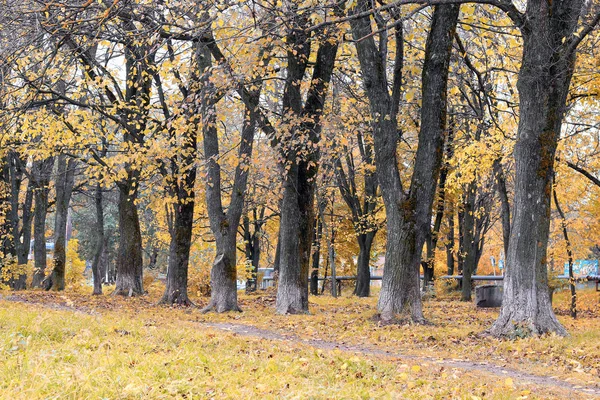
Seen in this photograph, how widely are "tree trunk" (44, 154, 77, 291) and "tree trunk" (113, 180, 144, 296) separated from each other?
9.90 feet

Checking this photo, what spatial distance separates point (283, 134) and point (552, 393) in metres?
8.42

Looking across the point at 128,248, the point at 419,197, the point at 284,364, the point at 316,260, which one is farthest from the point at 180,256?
the point at 316,260

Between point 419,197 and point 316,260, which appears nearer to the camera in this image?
point 419,197

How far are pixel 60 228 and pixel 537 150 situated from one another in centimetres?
1782

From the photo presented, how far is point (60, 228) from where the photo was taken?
22688 millimetres

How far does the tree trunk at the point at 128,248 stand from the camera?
1975 cm

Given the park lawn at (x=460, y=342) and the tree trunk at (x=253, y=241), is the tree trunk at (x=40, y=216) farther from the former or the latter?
the park lawn at (x=460, y=342)

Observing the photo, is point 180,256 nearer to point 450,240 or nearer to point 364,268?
point 364,268

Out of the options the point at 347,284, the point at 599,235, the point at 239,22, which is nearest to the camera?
the point at 239,22

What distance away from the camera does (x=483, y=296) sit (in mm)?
20250

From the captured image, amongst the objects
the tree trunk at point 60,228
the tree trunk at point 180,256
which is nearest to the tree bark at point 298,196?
the tree trunk at point 180,256

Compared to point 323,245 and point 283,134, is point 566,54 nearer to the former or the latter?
point 283,134

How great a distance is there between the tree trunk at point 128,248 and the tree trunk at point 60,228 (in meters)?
3.02

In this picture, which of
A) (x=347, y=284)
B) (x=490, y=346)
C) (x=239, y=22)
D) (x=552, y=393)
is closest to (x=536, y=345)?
(x=490, y=346)
